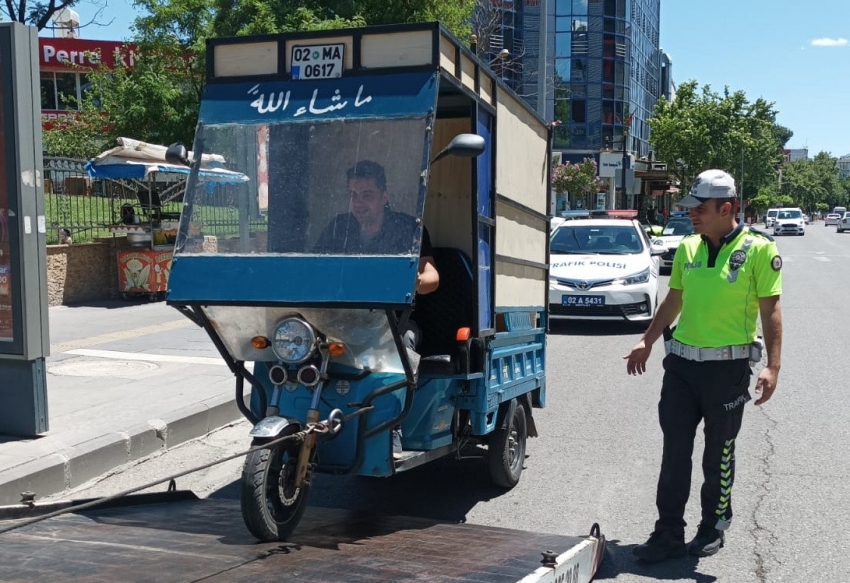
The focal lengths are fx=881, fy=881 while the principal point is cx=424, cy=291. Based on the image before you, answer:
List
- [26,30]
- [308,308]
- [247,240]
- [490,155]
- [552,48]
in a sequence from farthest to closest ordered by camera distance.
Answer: [552,48] < [26,30] < [490,155] < [247,240] < [308,308]

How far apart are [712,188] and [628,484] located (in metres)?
2.34

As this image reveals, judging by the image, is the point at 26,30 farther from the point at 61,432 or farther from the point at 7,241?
the point at 61,432

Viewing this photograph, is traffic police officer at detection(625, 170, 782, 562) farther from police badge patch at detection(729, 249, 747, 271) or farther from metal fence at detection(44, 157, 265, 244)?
metal fence at detection(44, 157, 265, 244)

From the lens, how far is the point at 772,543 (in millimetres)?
4910

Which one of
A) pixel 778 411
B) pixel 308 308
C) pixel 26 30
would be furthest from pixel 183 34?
pixel 308 308

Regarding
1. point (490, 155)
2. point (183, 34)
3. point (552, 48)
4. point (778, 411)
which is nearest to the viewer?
point (490, 155)

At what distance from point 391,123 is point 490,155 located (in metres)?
0.83

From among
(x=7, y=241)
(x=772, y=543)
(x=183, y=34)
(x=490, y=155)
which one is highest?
(x=183, y=34)

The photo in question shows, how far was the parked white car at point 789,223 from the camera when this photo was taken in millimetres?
56844

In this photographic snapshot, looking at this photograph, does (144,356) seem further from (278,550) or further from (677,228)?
(677,228)

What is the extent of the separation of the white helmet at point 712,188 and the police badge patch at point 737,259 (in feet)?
0.98

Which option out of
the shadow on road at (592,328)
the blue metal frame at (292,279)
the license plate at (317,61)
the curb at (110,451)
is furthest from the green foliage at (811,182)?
the blue metal frame at (292,279)

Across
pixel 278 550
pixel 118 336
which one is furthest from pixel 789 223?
pixel 278 550

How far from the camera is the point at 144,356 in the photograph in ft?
33.2
